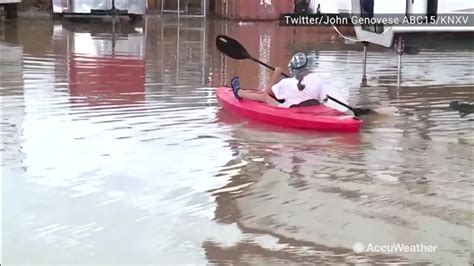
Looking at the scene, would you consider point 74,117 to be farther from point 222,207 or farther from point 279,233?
point 279,233

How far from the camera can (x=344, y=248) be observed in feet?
17.9

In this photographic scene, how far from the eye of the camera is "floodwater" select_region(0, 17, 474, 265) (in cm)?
545

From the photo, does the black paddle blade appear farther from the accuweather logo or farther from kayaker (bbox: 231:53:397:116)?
the accuweather logo

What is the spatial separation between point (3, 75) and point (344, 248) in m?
8.04

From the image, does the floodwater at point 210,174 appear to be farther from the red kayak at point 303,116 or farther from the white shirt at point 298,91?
the white shirt at point 298,91

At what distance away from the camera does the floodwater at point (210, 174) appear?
545cm

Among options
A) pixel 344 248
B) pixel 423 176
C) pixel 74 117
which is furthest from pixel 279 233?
pixel 74 117

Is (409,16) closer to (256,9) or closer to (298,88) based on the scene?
(298,88)

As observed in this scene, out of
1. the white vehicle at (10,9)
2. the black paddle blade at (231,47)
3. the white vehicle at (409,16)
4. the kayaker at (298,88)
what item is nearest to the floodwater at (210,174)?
the kayaker at (298,88)

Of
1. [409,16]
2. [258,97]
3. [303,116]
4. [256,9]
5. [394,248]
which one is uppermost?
[256,9]

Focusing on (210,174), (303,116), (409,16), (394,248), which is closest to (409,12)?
(409,16)

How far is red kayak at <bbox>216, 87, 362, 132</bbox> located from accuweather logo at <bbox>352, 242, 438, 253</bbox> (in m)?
3.45

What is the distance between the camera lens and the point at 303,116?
8.99 metres

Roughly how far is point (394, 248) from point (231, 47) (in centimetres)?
597
